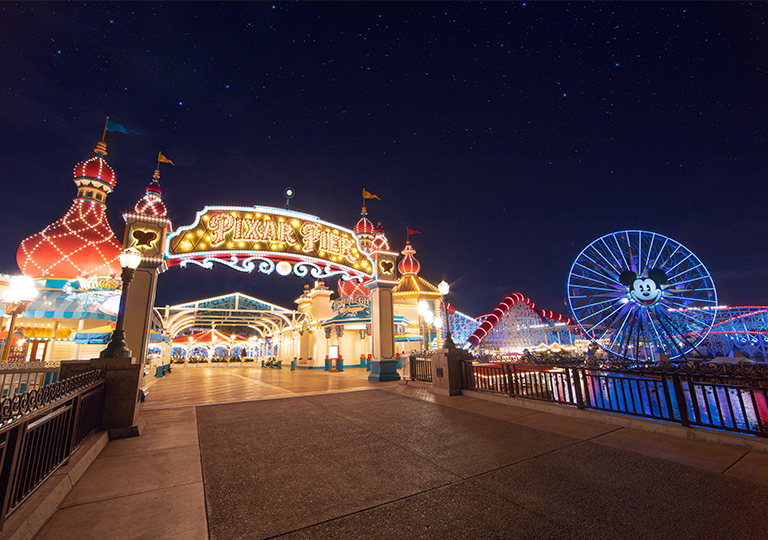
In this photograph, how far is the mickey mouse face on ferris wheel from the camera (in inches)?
932

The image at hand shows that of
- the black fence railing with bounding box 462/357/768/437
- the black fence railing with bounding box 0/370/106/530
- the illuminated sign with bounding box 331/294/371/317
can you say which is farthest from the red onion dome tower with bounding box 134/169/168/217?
the illuminated sign with bounding box 331/294/371/317

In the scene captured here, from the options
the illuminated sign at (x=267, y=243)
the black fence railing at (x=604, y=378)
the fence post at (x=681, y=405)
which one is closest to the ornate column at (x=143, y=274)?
the illuminated sign at (x=267, y=243)

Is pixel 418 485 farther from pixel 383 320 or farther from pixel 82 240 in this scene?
pixel 82 240

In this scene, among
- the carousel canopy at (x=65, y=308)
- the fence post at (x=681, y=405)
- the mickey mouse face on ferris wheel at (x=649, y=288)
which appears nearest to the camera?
the fence post at (x=681, y=405)

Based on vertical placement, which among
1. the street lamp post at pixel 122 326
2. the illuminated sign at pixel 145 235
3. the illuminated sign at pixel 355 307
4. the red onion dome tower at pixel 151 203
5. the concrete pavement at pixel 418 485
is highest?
the red onion dome tower at pixel 151 203

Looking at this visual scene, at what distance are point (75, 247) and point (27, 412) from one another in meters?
25.5

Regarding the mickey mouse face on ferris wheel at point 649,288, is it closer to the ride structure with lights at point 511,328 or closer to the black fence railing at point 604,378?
the black fence railing at point 604,378

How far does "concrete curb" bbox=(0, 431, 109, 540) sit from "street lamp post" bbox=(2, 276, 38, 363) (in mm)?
10242

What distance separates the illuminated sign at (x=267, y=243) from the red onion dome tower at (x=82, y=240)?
13.3 meters

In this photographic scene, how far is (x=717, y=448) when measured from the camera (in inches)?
189

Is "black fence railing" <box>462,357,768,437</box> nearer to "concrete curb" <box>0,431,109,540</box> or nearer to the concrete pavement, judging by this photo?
the concrete pavement

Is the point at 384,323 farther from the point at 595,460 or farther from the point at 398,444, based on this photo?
the point at 595,460

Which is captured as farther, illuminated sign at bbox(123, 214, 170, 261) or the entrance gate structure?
the entrance gate structure

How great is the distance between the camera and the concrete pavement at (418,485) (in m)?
2.82
